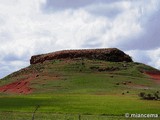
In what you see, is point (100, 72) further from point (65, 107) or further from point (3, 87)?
point (65, 107)

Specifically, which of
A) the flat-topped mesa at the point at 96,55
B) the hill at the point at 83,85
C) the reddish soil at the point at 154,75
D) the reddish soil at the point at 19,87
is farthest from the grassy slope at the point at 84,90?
the flat-topped mesa at the point at 96,55

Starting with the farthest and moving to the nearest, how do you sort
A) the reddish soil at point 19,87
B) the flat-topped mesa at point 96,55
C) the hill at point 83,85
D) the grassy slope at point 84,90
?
the flat-topped mesa at point 96,55 → the reddish soil at point 19,87 → the hill at point 83,85 → the grassy slope at point 84,90

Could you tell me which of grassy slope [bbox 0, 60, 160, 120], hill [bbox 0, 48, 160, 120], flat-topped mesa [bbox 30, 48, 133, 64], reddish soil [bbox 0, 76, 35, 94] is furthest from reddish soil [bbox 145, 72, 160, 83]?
reddish soil [bbox 0, 76, 35, 94]

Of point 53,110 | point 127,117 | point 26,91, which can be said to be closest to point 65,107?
point 53,110

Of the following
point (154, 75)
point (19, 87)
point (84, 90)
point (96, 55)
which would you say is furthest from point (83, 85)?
point (96, 55)

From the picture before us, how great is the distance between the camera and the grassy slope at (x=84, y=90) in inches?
2586

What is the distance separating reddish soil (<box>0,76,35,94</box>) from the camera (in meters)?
109

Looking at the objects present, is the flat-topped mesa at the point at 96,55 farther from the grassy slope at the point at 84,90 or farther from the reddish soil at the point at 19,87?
the reddish soil at the point at 19,87

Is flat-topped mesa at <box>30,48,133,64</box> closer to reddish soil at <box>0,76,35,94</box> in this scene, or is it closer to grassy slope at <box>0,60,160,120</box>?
Result: grassy slope at <box>0,60,160,120</box>

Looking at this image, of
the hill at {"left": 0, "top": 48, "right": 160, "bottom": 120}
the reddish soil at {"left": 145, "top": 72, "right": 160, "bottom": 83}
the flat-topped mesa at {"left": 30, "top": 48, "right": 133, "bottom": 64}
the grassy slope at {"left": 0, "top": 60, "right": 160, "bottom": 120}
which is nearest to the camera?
the grassy slope at {"left": 0, "top": 60, "right": 160, "bottom": 120}

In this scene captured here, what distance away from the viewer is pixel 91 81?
11350cm

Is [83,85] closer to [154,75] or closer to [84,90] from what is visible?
[84,90]

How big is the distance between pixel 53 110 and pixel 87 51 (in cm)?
8367

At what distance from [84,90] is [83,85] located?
735 cm
